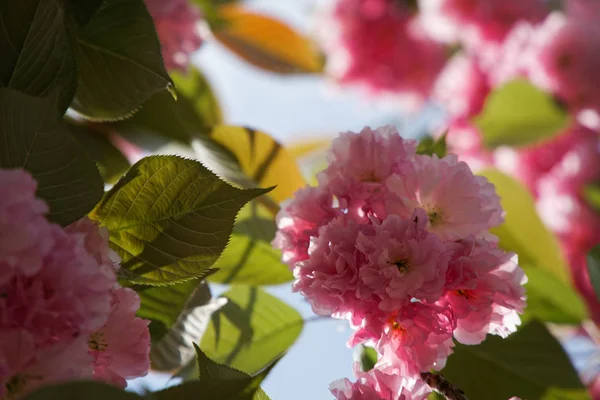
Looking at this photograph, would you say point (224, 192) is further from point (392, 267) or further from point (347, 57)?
point (347, 57)

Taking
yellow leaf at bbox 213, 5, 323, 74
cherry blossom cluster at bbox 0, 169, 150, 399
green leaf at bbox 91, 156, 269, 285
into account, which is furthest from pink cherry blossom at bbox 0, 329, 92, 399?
yellow leaf at bbox 213, 5, 323, 74

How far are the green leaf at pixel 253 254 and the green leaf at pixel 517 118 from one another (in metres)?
0.78

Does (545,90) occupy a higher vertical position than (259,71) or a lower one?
higher

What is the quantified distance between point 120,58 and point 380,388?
0.35 meters

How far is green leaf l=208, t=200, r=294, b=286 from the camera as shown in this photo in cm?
82

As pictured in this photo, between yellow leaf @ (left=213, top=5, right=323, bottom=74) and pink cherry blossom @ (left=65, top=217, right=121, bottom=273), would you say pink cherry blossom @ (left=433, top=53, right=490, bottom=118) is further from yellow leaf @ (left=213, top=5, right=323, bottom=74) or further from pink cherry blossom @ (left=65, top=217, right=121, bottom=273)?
pink cherry blossom @ (left=65, top=217, right=121, bottom=273)

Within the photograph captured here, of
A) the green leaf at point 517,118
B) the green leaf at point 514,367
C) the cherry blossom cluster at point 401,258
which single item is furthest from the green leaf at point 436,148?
the green leaf at point 517,118

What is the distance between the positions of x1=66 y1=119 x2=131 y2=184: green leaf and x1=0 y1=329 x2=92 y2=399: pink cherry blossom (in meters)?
0.38

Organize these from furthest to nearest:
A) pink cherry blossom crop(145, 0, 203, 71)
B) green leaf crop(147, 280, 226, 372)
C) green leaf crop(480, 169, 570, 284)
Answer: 1. green leaf crop(480, 169, 570, 284)
2. pink cherry blossom crop(145, 0, 203, 71)
3. green leaf crop(147, 280, 226, 372)

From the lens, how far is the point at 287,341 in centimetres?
82

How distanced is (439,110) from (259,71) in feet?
2.23

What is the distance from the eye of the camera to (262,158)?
0.90 meters

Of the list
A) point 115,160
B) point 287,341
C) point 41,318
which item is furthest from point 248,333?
point 41,318

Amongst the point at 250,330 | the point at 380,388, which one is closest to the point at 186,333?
the point at 250,330
